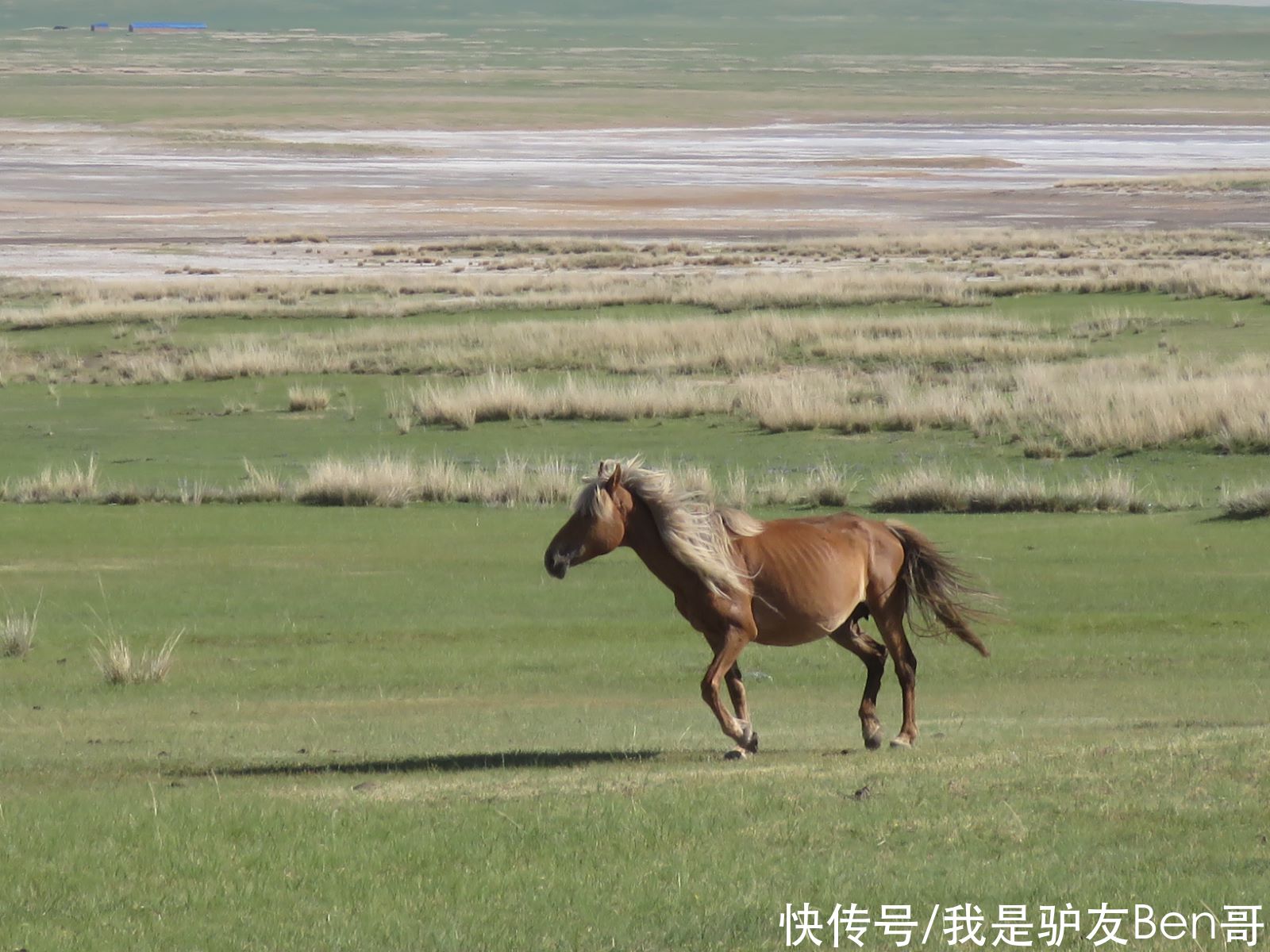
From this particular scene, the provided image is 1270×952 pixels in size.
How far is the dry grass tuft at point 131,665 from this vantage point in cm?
1381

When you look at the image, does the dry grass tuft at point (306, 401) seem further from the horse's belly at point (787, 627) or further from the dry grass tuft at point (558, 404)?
the horse's belly at point (787, 627)

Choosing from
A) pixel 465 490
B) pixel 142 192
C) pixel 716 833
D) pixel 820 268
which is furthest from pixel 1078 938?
pixel 142 192

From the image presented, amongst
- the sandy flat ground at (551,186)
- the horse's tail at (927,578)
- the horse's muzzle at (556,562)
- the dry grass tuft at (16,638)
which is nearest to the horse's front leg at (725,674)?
the horse's muzzle at (556,562)

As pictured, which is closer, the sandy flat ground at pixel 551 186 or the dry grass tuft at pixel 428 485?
the dry grass tuft at pixel 428 485

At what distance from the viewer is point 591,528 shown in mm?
9266

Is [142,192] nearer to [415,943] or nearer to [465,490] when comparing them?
[465,490]

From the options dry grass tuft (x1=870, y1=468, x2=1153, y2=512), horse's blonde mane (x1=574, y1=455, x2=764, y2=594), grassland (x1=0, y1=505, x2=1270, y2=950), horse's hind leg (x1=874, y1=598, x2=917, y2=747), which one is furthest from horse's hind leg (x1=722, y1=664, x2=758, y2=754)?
dry grass tuft (x1=870, y1=468, x2=1153, y2=512)

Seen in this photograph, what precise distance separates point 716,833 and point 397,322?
36.9 metres

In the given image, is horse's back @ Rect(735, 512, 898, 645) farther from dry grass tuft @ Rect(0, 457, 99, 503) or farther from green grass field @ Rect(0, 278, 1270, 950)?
A: dry grass tuft @ Rect(0, 457, 99, 503)

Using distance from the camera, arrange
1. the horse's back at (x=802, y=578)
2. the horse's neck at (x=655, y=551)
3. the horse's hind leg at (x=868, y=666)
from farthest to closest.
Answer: the horse's hind leg at (x=868, y=666) → the horse's back at (x=802, y=578) → the horse's neck at (x=655, y=551)

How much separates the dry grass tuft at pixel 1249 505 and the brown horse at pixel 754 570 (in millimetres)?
13445

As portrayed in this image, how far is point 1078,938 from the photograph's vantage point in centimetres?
604

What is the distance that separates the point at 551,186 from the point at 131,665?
7862 cm

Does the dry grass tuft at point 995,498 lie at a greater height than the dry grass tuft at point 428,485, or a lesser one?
greater
